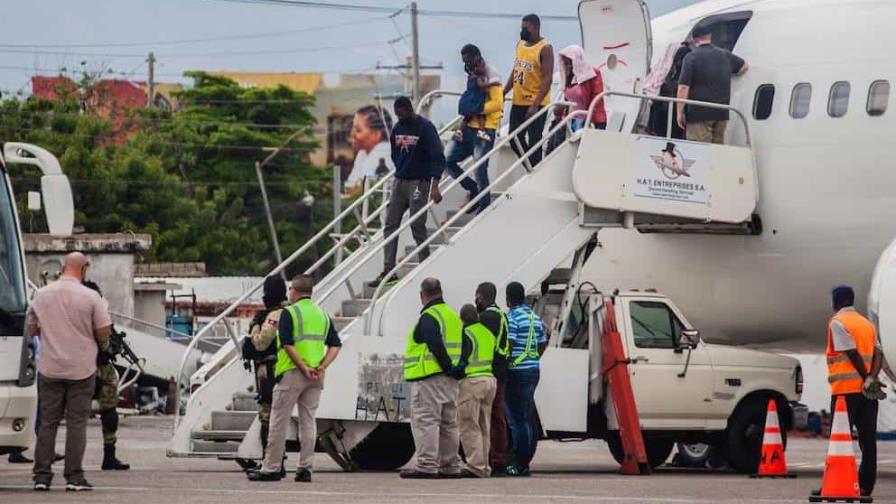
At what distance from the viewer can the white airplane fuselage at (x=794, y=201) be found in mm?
19484

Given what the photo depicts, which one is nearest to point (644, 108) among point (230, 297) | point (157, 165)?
point (230, 297)

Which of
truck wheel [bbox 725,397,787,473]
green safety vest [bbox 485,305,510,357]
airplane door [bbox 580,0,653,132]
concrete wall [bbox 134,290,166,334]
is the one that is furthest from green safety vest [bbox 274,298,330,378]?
concrete wall [bbox 134,290,166,334]

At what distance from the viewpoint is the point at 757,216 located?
20250 mm

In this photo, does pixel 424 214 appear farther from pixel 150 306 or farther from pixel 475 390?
pixel 150 306

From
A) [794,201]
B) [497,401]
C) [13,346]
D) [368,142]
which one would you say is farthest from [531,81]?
[368,142]

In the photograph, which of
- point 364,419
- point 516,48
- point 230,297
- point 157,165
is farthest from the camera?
point 157,165

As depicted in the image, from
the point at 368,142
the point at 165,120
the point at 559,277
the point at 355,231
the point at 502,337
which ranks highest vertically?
the point at 368,142

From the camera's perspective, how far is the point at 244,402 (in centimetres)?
1845

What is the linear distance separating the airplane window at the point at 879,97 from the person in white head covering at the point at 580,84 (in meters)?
2.79

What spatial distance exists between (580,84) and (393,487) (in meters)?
6.11

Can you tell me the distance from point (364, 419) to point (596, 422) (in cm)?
274

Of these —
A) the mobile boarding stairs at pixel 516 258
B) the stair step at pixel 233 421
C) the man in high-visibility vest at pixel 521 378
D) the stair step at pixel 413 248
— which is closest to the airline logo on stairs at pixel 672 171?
the mobile boarding stairs at pixel 516 258

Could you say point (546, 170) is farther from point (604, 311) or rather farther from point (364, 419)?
point (364, 419)

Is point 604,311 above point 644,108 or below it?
below
